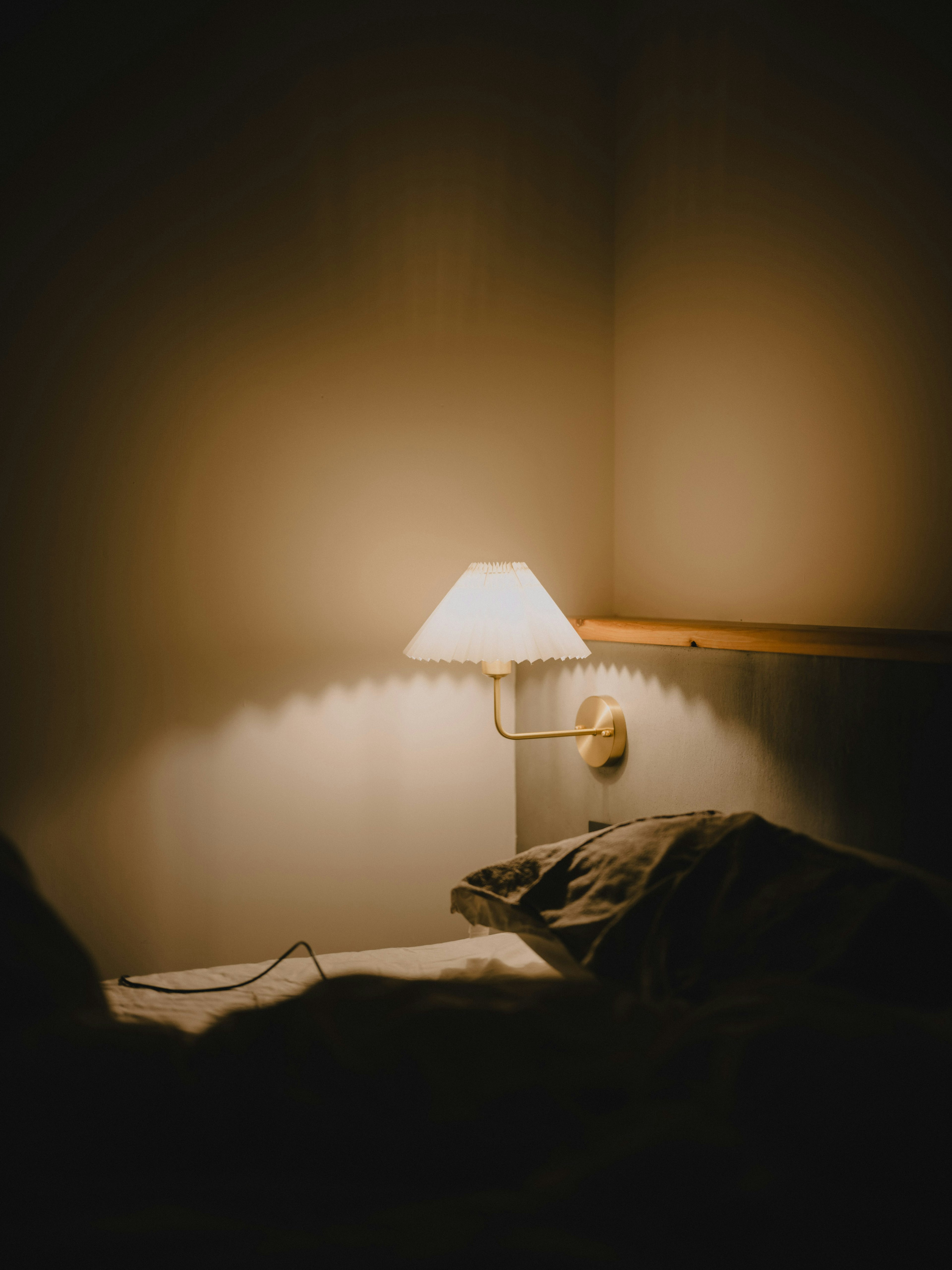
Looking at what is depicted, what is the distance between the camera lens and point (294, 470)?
170 centimetres

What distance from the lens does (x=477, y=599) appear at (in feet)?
4.99

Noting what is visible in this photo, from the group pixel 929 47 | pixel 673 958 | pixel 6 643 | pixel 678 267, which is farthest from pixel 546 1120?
pixel 678 267

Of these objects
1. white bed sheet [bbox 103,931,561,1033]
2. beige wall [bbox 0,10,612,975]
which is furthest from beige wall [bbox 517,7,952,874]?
white bed sheet [bbox 103,931,561,1033]

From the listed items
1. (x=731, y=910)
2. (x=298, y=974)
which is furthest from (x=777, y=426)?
(x=298, y=974)

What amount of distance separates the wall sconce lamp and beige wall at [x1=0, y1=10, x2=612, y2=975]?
283mm

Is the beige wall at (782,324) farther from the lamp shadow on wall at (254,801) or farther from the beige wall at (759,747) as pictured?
the lamp shadow on wall at (254,801)

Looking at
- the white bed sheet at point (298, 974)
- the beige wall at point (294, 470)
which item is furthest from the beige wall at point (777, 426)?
the white bed sheet at point (298, 974)

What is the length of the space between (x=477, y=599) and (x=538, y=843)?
70 centimetres

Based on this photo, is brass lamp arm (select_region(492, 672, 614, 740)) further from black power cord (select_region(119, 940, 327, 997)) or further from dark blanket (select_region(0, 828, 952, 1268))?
dark blanket (select_region(0, 828, 952, 1268))

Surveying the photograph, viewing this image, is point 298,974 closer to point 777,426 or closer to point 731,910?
point 731,910

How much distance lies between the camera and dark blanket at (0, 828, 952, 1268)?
0.53 m

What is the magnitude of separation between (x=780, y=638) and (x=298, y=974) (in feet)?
3.06

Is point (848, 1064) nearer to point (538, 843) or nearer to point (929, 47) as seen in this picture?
point (538, 843)

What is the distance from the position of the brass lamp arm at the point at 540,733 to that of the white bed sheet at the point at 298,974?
0.39 m
